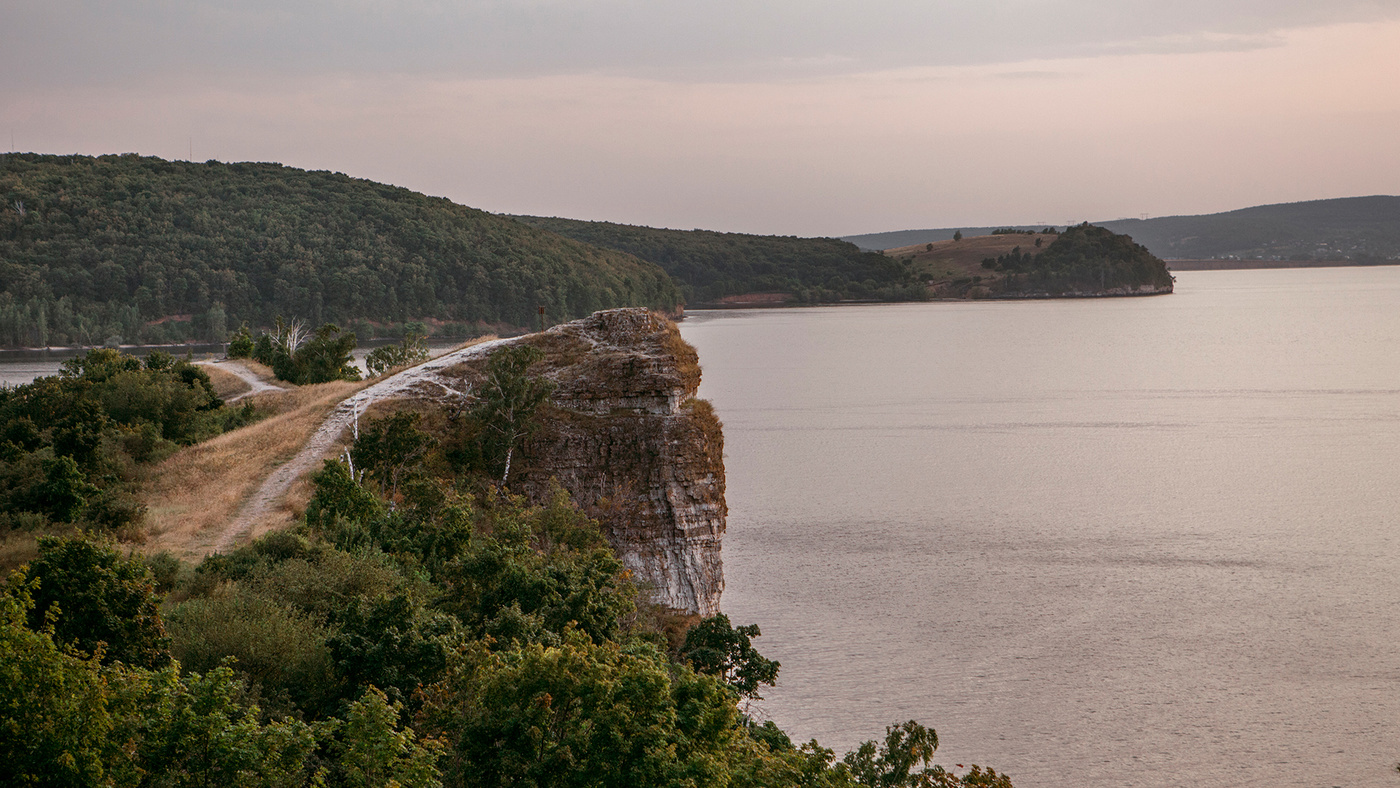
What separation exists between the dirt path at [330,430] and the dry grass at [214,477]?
0.94 ft

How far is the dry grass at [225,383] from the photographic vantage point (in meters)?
56.2

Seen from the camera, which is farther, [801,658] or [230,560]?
→ [801,658]

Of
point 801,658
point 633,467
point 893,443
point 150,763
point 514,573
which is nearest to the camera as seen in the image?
point 150,763

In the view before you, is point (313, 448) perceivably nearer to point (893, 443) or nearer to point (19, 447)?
Result: point (19, 447)

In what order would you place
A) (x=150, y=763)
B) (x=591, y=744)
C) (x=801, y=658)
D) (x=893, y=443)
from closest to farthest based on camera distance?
1. (x=150, y=763)
2. (x=591, y=744)
3. (x=801, y=658)
4. (x=893, y=443)

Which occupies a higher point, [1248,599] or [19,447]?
[19,447]

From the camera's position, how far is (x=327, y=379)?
2467 inches

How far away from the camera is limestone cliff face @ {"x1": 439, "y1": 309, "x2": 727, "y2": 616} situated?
1357 inches

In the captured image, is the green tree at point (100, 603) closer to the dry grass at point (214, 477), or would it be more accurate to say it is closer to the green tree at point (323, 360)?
the dry grass at point (214, 477)

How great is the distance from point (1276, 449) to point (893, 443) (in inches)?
929

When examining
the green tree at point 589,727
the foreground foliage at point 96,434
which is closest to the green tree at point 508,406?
the foreground foliage at point 96,434

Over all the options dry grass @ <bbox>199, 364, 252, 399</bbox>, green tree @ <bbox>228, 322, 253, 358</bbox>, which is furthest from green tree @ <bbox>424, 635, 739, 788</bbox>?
green tree @ <bbox>228, 322, 253, 358</bbox>

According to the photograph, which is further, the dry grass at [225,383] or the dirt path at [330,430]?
the dry grass at [225,383]

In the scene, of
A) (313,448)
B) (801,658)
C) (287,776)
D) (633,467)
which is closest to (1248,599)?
(801,658)
